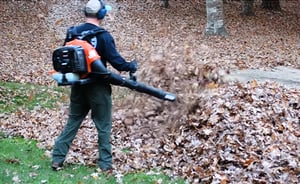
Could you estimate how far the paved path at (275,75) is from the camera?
1306cm

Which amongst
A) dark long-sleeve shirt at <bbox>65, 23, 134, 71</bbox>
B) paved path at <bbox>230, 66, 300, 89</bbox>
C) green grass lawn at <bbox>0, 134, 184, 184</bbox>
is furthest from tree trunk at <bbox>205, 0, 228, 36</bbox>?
dark long-sleeve shirt at <bbox>65, 23, 134, 71</bbox>

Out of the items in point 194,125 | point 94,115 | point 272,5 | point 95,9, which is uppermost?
point 95,9

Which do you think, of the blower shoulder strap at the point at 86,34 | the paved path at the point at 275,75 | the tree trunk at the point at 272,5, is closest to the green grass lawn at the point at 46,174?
the blower shoulder strap at the point at 86,34

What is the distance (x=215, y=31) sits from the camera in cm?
2148

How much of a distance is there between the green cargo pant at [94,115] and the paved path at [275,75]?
6.24 m

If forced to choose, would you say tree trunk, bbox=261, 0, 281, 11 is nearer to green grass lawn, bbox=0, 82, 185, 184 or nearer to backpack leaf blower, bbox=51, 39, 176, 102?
green grass lawn, bbox=0, 82, 185, 184

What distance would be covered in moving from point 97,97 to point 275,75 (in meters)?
8.33

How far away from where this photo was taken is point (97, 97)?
22.6 ft

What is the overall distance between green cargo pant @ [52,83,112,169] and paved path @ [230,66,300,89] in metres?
6.24

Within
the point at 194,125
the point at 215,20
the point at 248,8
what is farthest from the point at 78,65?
the point at 248,8

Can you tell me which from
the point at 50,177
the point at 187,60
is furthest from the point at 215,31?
the point at 50,177

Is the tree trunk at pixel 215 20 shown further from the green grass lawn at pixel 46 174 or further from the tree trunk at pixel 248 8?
the green grass lawn at pixel 46 174

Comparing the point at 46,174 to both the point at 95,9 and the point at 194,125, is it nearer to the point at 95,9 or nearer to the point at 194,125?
the point at 95,9

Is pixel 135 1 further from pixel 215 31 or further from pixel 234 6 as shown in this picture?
pixel 215 31
